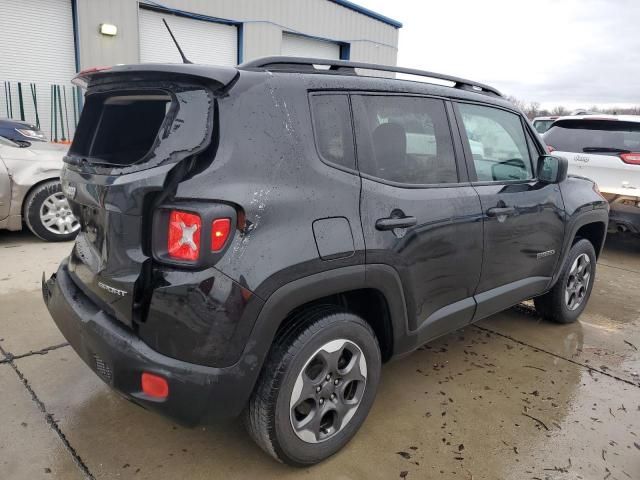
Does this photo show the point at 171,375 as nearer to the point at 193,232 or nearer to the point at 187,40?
the point at 193,232

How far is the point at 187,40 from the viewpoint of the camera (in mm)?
13234

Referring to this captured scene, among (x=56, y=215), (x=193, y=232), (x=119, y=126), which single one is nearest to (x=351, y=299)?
(x=193, y=232)

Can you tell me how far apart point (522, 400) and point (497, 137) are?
1687mm

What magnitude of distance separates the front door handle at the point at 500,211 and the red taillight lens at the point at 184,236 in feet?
5.92

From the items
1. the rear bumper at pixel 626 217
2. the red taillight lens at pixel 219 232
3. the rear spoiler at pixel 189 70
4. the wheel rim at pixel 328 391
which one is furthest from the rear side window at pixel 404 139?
the rear bumper at pixel 626 217

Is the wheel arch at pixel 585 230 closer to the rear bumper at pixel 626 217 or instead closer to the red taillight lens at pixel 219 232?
the rear bumper at pixel 626 217

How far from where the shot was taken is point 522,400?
3.00 m

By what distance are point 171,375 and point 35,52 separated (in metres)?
12.1

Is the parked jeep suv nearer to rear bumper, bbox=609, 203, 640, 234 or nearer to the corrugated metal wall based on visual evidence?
rear bumper, bbox=609, 203, 640, 234

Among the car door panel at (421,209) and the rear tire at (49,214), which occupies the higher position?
the car door panel at (421,209)

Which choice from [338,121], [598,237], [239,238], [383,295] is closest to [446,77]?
[338,121]

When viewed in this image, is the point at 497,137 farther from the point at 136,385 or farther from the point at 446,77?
the point at 136,385

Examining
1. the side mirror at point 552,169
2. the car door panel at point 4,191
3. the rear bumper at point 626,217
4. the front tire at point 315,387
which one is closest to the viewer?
the front tire at point 315,387

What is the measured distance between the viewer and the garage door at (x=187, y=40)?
41.6 ft
